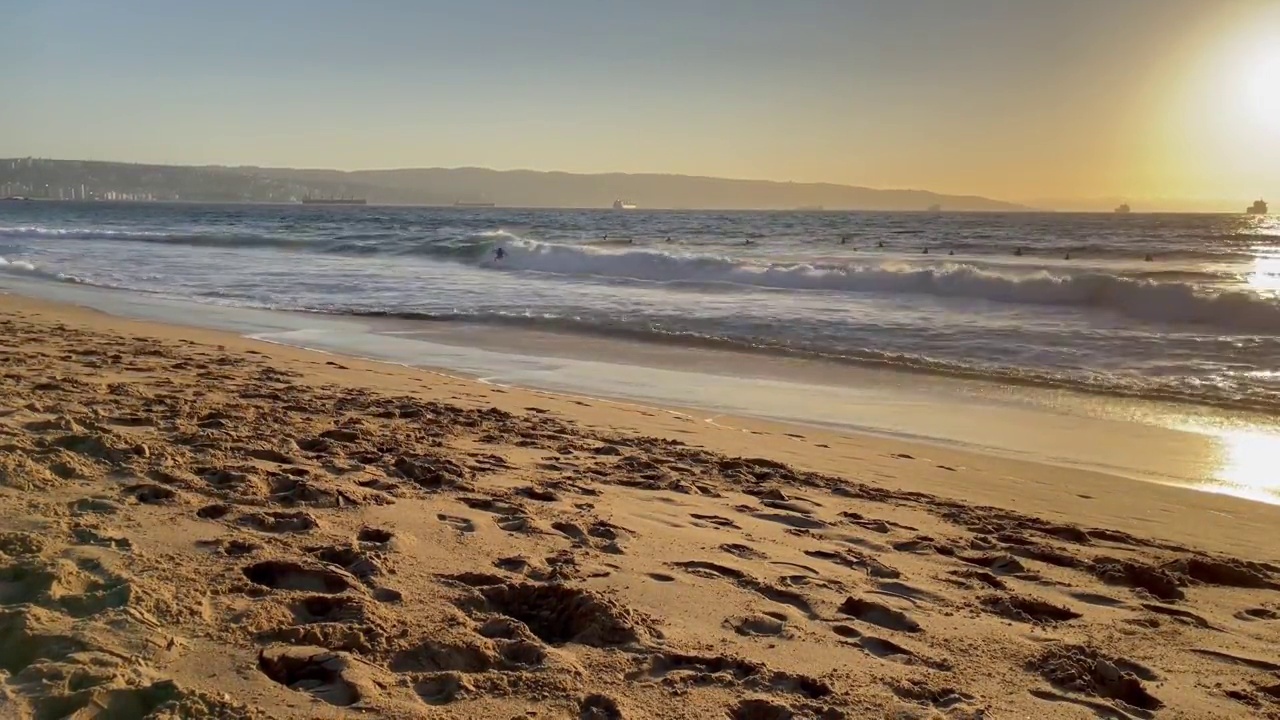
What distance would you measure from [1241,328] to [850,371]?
23.3 ft

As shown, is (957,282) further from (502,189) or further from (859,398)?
(502,189)

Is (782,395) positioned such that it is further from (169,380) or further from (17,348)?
(17,348)

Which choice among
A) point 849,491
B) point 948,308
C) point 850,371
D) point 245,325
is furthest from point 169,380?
point 948,308

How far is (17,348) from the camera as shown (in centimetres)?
811

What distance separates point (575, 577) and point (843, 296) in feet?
50.3

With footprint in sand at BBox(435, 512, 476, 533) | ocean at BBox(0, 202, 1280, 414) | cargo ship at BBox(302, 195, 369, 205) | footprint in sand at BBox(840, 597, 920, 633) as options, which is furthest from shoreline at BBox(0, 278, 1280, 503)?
cargo ship at BBox(302, 195, 369, 205)

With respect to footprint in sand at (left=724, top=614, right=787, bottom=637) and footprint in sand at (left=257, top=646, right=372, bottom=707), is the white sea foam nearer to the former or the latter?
footprint in sand at (left=724, top=614, right=787, bottom=637)

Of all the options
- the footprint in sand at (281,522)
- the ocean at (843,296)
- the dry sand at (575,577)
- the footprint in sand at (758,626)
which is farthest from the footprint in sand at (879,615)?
the ocean at (843,296)

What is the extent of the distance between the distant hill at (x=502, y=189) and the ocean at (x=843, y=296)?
5851 inches

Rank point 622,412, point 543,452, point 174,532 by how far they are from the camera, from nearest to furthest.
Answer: point 174,532 → point 543,452 → point 622,412

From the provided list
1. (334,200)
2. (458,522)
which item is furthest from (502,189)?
(458,522)

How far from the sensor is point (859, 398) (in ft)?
27.9

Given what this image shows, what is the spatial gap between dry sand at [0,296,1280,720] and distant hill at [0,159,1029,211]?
175078mm

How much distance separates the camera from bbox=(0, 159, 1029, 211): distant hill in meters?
167
